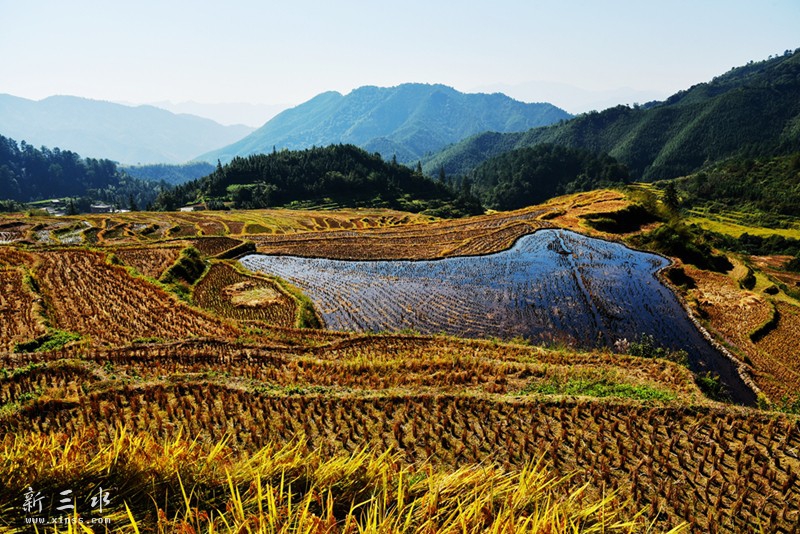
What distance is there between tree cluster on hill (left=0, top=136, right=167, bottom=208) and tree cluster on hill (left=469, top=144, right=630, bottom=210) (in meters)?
138

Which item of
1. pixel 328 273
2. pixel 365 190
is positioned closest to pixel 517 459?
pixel 328 273

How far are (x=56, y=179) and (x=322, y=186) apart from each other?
160 m

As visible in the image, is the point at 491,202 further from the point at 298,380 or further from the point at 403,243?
the point at 298,380

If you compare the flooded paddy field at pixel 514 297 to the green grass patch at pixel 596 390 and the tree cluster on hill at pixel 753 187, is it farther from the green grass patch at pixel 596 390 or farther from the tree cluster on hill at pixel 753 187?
the tree cluster on hill at pixel 753 187

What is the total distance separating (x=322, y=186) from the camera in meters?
101

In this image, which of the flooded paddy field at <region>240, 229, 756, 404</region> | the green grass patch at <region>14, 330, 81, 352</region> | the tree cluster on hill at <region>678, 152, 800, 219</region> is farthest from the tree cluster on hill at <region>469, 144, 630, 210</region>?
the green grass patch at <region>14, 330, 81, 352</region>

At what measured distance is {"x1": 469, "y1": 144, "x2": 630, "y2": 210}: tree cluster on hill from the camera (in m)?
128

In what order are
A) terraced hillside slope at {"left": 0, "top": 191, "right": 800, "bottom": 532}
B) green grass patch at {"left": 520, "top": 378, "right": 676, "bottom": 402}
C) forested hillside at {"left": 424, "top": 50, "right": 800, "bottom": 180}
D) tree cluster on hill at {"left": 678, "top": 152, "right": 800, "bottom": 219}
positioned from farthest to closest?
1. forested hillside at {"left": 424, "top": 50, "right": 800, "bottom": 180}
2. tree cluster on hill at {"left": 678, "top": 152, "right": 800, "bottom": 219}
3. green grass patch at {"left": 520, "top": 378, "right": 676, "bottom": 402}
4. terraced hillside slope at {"left": 0, "top": 191, "right": 800, "bottom": 532}

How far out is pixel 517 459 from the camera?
677cm

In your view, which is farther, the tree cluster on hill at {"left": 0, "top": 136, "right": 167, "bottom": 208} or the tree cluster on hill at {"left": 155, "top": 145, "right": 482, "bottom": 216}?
the tree cluster on hill at {"left": 0, "top": 136, "right": 167, "bottom": 208}

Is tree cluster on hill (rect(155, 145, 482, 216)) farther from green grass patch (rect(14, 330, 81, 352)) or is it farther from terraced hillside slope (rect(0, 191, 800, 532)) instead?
green grass patch (rect(14, 330, 81, 352))

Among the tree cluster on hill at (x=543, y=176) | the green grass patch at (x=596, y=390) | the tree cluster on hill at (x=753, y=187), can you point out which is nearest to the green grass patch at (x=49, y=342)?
the green grass patch at (x=596, y=390)

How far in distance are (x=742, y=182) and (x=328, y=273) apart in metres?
109

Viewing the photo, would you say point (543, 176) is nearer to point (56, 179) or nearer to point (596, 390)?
point (596, 390)
